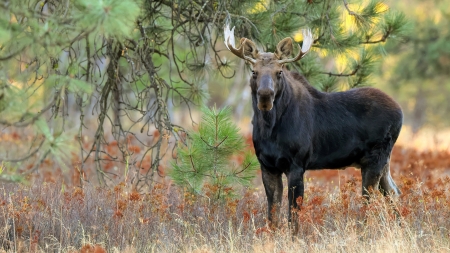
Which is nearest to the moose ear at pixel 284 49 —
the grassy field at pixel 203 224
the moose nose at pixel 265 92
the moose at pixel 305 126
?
the moose at pixel 305 126

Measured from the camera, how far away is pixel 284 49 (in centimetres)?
759

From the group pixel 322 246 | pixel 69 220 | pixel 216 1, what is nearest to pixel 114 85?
pixel 216 1

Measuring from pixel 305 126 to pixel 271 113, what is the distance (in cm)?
53

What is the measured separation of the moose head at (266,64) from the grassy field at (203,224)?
1217mm

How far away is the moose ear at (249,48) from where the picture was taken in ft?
24.6

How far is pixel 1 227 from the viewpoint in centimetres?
691

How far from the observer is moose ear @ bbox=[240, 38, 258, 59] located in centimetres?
749

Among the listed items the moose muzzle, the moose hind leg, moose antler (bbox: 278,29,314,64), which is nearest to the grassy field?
the moose hind leg

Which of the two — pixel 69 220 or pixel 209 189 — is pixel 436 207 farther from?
pixel 69 220

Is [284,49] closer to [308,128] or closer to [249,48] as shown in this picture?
[249,48]

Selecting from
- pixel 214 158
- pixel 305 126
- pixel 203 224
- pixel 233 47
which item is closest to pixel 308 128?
pixel 305 126

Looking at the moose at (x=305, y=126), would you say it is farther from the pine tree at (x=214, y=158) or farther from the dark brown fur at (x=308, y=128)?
the pine tree at (x=214, y=158)

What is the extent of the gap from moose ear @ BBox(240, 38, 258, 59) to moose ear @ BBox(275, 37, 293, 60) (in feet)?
0.79

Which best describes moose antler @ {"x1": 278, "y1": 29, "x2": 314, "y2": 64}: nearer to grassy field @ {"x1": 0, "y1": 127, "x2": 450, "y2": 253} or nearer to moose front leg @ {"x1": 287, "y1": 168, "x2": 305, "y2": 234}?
moose front leg @ {"x1": 287, "y1": 168, "x2": 305, "y2": 234}
